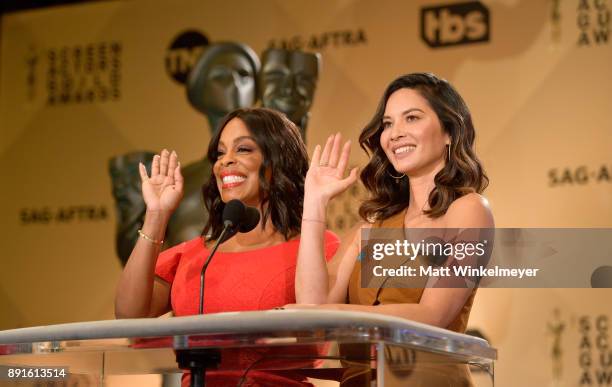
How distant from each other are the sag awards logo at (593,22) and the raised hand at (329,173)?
219 centimetres

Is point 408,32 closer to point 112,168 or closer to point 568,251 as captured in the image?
point 112,168

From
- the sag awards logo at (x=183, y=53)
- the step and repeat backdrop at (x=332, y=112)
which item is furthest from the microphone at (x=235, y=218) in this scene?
the sag awards logo at (x=183, y=53)

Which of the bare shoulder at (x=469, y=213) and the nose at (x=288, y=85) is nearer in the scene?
the bare shoulder at (x=469, y=213)

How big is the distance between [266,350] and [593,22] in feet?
9.37

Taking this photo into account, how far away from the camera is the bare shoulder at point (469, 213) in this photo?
7.31ft

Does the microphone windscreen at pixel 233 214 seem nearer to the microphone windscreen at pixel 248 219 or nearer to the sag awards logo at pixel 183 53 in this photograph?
the microphone windscreen at pixel 248 219

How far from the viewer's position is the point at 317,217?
2.31m

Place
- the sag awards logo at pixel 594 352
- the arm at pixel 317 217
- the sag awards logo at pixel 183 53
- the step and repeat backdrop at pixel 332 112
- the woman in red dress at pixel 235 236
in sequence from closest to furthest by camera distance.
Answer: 1. the arm at pixel 317 217
2. the woman in red dress at pixel 235 236
3. the sag awards logo at pixel 594 352
4. the step and repeat backdrop at pixel 332 112
5. the sag awards logo at pixel 183 53

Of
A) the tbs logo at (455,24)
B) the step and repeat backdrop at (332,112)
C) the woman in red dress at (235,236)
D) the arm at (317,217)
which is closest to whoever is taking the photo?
the arm at (317,217)

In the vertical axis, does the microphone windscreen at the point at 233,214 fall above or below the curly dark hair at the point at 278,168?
below

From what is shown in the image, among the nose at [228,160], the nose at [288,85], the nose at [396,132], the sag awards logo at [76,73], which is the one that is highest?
the sag awards logo at [76,73]

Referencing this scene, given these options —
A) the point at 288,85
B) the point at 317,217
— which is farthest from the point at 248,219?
the point at 288,85

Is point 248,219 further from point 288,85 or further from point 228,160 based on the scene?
point 288,85

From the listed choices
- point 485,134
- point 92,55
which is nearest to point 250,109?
point 485,134
